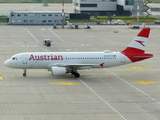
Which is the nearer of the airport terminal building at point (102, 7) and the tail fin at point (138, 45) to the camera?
the tail fin at point (138, 45)

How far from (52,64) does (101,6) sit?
5201 inches

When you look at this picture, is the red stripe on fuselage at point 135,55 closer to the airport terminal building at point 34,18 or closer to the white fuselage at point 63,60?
the white fuselage at point 63,60

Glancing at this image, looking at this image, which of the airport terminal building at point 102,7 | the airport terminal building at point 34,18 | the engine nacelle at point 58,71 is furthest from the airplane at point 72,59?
the airport terminal building at point 102,7

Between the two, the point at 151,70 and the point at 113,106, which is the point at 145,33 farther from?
the point at 113,106

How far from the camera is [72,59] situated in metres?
70.2

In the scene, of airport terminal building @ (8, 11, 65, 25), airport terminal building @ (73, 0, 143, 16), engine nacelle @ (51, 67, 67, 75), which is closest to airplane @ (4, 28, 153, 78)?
engine nacelle @ (51, 67, 67, 75)

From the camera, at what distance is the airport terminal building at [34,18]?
158375mm

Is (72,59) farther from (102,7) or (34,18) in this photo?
(102,7)

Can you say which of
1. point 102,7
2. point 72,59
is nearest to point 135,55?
point 72,59

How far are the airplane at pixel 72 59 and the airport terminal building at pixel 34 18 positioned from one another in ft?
298

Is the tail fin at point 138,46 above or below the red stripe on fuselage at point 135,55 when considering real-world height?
above

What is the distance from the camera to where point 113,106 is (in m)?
53.2

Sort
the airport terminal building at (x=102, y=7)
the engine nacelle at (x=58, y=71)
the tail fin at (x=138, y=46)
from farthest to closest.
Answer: the airport terminal building at (x=102, y=7)
the tail fin at (x=138, y=46)
the engine nacelle at (x=58, y=71)

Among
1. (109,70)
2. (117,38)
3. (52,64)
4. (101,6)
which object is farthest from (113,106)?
(101,6)
